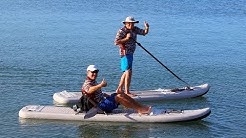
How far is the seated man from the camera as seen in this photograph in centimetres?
1122

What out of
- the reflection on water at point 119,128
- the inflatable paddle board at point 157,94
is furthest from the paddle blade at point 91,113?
the inflatable paddle board at point 157,94

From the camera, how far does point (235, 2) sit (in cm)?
4572

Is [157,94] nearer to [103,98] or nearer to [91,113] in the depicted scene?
[103,98]

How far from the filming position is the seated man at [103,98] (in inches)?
442

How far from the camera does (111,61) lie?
18.5 metres

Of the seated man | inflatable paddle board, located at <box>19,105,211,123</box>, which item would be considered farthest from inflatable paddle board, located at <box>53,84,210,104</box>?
the seated man

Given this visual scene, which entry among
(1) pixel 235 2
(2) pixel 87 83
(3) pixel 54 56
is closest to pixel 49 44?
(3) pixel 54 56

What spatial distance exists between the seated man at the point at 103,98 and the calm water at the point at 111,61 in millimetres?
401

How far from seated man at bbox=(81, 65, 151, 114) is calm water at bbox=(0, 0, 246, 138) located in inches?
15.8

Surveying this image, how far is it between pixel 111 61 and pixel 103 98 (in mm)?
6960

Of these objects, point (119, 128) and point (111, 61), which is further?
point (111, 61)

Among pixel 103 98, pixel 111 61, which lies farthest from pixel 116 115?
pixel 111 61

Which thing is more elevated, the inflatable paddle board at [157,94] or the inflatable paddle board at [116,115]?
the inflatable paddle board at [157,94]

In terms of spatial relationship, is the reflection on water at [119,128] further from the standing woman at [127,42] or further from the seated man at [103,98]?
the standing woman at [127,42]
